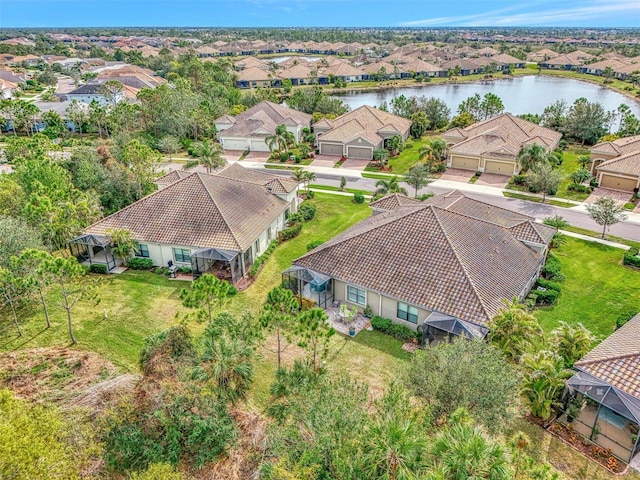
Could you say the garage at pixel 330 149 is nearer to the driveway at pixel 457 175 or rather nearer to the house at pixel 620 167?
the driveway at pixel 457 175

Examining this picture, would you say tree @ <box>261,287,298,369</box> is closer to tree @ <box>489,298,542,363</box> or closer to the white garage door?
tree @ <box>489,298,542,363</box>

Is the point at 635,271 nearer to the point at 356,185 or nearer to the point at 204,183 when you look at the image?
the point at 356,185

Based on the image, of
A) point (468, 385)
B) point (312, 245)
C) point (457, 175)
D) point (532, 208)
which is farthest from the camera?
point (457, 175)

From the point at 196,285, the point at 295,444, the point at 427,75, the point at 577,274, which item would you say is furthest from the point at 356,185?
the point at 427,75

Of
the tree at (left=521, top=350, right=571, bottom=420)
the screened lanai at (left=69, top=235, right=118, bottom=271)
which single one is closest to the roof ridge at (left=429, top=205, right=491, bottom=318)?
the tree at (left=521, top=350, right=571, bottom=420)

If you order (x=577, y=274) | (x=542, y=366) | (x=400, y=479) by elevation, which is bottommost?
(x=577, y=274)

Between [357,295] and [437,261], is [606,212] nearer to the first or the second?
[437,261]

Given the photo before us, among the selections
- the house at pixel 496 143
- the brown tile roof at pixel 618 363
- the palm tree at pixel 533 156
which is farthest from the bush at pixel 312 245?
the house at pixel 496 143

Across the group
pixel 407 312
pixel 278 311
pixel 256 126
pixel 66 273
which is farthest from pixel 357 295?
pixel 256 126
